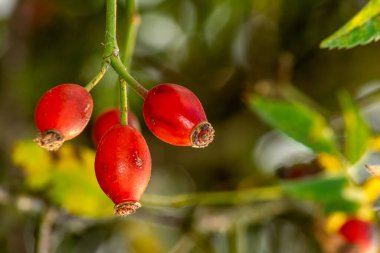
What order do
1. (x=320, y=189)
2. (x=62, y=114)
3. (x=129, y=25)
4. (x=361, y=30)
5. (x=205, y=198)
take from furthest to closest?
(x=205, y=198) < (x=320, y=189) < (x=129, y=25) < (x=361, y=30) < (x=62, y=114)

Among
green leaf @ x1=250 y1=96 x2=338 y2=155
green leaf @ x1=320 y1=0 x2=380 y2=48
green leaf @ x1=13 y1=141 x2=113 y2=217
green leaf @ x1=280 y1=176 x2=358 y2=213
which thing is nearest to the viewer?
green leaf @ x1=320 y1=0 x2=380 y2=48

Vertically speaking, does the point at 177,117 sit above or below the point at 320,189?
below

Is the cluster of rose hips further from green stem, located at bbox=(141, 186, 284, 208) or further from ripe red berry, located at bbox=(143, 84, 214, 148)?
green stem, located at bbox=(141, 186, 284, 208)

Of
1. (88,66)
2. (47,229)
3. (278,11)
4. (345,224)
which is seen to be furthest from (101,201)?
(278,11)

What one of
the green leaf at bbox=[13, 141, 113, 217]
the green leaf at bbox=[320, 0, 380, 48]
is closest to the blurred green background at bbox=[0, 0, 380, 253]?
the green leaf at bbox=[13, 141, 113, 217]

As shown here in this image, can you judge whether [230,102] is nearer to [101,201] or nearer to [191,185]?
[191,185]

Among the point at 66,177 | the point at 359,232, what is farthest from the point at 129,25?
the point at 359,232

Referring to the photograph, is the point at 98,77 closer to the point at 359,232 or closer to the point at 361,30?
the point at 361,30
